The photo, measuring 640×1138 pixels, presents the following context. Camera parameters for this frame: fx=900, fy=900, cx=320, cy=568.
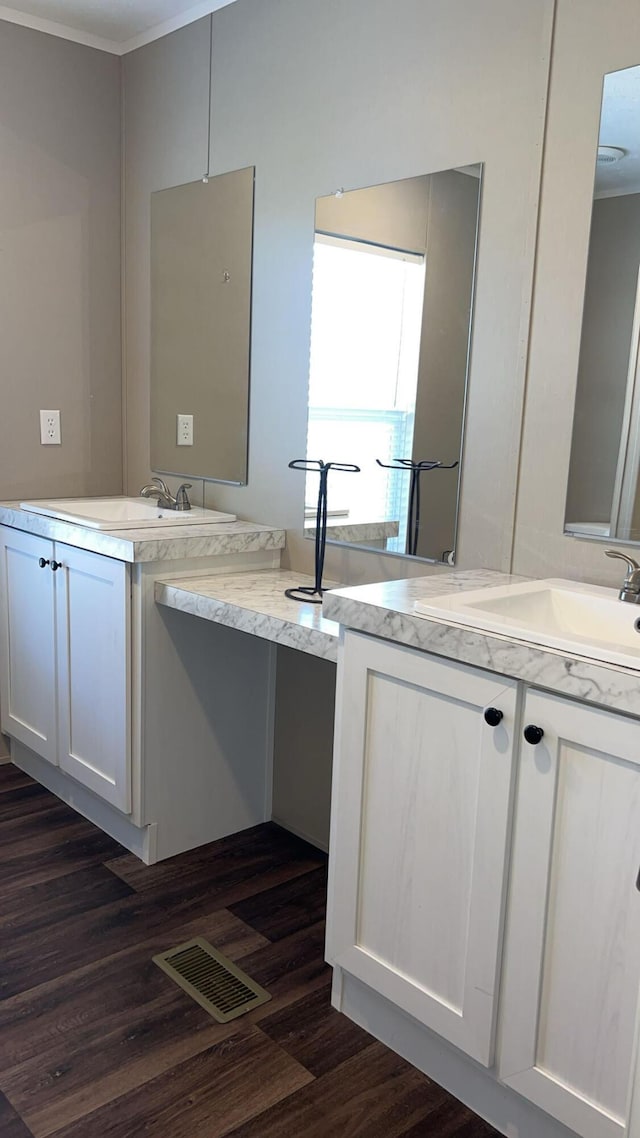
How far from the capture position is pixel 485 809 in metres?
1.52

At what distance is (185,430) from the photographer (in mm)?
3010

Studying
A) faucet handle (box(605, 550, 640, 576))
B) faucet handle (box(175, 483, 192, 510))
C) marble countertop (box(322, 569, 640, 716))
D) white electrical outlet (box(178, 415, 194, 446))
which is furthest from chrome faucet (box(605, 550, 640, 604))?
white electrical outlet (box(178, 415, 194, 446))

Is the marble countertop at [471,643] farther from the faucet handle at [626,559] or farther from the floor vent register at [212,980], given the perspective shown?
the floor vent register at [212,980]

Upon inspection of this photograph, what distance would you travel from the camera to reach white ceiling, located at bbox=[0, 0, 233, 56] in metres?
2.75

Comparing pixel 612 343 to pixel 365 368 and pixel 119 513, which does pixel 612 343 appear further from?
pixel 119 513

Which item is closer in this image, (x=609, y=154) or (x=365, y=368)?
(x=609, y=154)

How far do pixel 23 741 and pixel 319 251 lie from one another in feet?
5.97

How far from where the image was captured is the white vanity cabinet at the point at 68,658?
244cm

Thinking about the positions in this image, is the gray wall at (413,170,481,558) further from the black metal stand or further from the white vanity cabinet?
the white vanity cabinet

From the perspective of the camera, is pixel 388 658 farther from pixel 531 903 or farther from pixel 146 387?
pixel 146 387

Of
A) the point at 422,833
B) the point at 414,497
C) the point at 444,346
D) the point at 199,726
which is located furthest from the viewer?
the point at 199,726

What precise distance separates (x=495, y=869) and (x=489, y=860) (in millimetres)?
17

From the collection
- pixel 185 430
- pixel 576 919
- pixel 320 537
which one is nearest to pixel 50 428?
pixel 185 430

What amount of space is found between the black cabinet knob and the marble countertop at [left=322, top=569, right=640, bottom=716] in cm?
7
